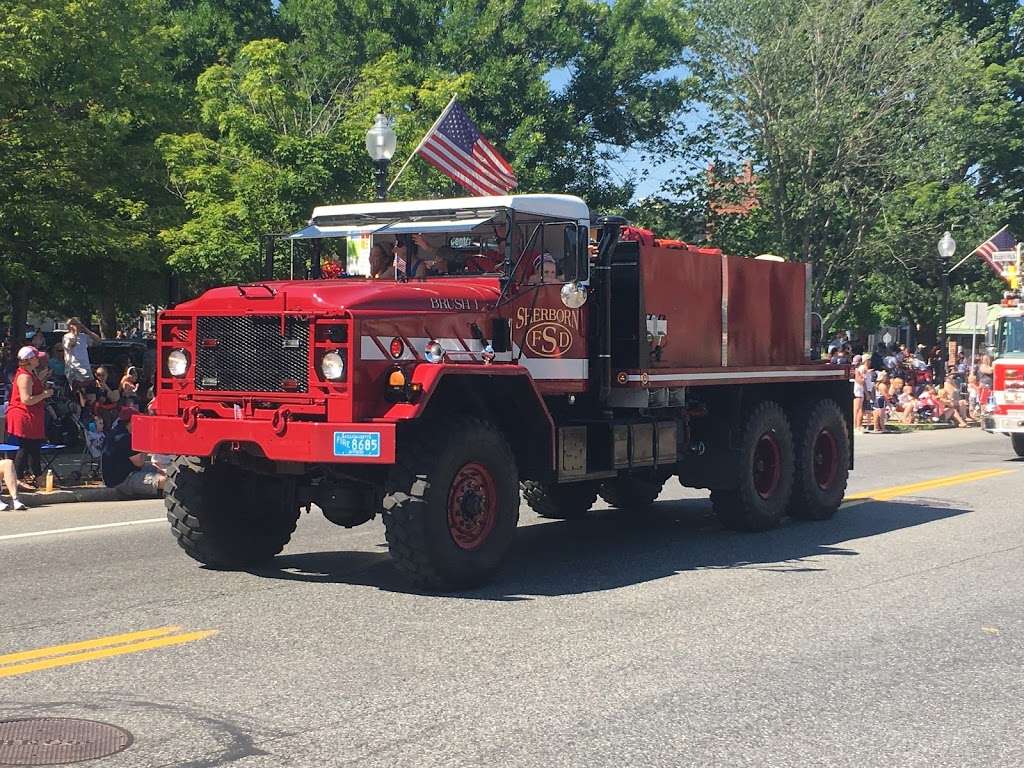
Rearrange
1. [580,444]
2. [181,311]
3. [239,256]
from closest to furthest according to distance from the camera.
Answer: [181,311], [580,444], [239,256]

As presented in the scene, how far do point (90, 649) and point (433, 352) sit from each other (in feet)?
9.73

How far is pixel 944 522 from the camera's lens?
13531 mm

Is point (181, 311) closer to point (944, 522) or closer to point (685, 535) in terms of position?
point (685, 535)

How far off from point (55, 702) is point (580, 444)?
5.16 m

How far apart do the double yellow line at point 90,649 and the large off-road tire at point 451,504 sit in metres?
1.51

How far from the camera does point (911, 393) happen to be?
3438 cm

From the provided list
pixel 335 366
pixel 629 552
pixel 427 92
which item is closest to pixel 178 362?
pixel 335 366

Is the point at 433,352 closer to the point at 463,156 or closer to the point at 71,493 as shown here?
the point at 71,493

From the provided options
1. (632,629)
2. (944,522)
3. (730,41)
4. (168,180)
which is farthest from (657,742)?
(730,41)

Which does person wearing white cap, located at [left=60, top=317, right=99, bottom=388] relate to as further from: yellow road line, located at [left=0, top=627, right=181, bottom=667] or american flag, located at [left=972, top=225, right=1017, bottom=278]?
american flag, located at [left=972, top=225, right=1017, bottom=278]

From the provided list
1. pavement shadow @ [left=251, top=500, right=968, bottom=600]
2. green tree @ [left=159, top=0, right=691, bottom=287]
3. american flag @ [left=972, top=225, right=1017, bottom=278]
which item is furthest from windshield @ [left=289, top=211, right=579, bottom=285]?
american flag @ [left=972, top=225, right=1017, bottom=278]

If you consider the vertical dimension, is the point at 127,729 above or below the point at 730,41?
below

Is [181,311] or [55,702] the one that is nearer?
[55,702]

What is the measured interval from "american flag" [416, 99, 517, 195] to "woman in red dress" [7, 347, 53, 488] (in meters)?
5.22
